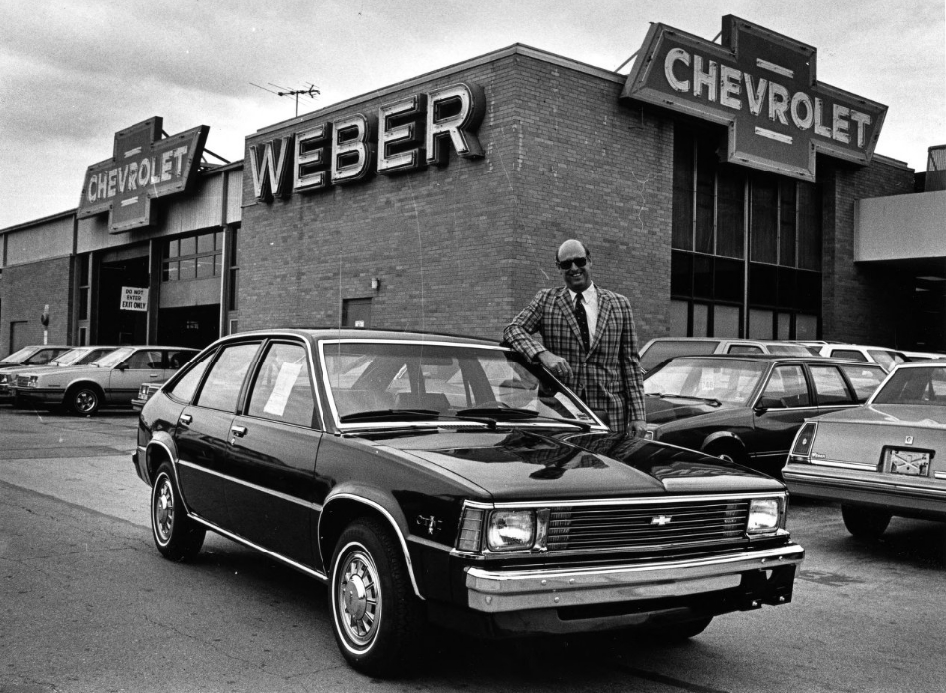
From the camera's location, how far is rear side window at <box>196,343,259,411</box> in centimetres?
534

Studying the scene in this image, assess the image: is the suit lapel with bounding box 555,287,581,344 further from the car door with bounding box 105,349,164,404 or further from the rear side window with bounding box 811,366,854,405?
the car door with bounding box 105,349,164,404

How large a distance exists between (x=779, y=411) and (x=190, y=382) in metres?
5.50

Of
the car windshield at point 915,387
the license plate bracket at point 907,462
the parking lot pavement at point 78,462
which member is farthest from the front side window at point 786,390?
the parking lot pavement at point 78,462

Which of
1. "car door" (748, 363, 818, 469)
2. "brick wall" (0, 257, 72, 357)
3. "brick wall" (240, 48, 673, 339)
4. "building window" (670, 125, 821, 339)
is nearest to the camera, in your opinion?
"car door" (748, 363, 818, 469)

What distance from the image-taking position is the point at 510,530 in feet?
11.1

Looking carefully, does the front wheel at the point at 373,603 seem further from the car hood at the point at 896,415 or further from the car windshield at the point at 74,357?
the car windshield at the point at 74,357

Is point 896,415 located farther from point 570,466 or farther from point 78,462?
point 78,462

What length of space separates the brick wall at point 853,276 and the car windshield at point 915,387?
47.5 ft

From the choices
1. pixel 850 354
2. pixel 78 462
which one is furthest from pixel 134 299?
pixel 850 354

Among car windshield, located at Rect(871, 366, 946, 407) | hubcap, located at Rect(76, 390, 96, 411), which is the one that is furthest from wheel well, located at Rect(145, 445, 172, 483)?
hubcap, located at Rect(76, 390, 96, 411)

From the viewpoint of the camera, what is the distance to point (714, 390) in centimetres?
904

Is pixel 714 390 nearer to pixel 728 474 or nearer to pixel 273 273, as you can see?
pixel 728 474

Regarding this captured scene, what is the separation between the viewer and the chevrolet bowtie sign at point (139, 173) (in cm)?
2458

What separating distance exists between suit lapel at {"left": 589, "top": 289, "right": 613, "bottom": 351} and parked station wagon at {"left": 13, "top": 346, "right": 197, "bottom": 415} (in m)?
15.5
